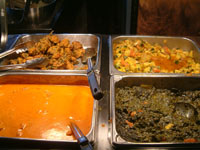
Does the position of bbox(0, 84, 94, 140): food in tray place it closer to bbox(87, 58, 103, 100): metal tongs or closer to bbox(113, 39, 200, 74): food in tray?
bbox(87, 58, 103, 100): metal tongs

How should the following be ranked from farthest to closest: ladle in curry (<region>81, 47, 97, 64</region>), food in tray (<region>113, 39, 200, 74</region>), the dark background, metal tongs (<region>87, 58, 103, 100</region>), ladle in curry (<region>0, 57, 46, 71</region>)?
the dark background → ladle in curry (<region>81, 47, 97, 64</region>) → food in tray (<region>113, 39, 200, 74</region>) → ladle in curry (<region>0, 57, 46, 71</region>) → metal tongs (<region>87, 58, 103, 100</region>)

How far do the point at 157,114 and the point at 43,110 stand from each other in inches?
40.4

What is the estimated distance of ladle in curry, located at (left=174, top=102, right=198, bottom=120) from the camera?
1.57m

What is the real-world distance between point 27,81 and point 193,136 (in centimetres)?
168

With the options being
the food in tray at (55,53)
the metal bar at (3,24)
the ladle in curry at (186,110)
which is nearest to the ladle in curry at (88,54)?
the food in tray at (55,53)

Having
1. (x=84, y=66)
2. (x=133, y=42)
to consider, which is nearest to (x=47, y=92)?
(x=84, y=66)

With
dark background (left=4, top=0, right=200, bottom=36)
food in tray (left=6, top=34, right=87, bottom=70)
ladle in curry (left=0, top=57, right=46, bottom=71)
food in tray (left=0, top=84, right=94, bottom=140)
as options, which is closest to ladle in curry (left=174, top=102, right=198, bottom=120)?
food in tray (left=0, top=84, right=94, bottom=140)

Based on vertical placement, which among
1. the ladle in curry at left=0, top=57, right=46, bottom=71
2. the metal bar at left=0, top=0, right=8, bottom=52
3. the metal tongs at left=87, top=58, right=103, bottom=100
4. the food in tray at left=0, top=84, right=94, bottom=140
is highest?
the metal bar at left=0, top=0, right=8, bottom=52

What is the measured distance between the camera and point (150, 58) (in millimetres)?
2318

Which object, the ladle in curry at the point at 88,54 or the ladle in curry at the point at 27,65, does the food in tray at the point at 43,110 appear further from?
the ladle in curry at the point at 88,54

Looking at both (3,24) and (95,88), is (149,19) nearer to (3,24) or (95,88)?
(3,24)

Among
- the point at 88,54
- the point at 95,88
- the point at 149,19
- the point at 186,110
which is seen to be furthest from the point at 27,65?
the point at 149,19

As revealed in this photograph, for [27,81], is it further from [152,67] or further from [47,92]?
[152,67]

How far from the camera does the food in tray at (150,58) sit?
2.10 metres
